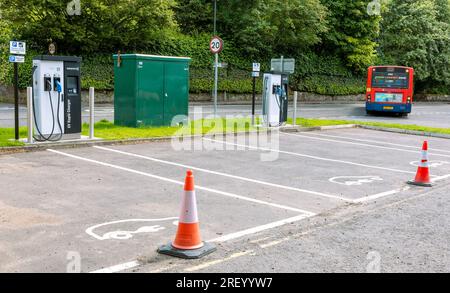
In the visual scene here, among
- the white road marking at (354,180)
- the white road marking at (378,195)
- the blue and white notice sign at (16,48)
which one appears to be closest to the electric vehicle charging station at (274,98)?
the white road marking at (354,180)

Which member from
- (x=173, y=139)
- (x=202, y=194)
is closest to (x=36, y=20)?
(x=173, y=139)

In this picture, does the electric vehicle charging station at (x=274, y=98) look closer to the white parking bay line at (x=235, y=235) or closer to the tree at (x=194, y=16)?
the white parking bay line at (x=235, y=235)

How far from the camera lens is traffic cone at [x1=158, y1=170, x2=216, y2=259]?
17.9 feet

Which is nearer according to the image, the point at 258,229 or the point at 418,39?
the point at 258,229

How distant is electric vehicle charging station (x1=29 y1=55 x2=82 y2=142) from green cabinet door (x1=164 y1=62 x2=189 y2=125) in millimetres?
3629

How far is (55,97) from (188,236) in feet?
25.6

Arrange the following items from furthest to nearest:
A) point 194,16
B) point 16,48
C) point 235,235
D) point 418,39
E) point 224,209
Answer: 1. point 418,39
2. point 194,16
3. point 16,48
4. point 224,209
5. point 235,235

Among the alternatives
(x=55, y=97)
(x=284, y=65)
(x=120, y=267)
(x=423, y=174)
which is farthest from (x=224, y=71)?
(x=120, y=267)

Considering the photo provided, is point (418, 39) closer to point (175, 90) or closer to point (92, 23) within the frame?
point (92, 23)

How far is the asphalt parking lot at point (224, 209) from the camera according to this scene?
5352 millimetres

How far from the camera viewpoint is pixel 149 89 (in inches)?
600

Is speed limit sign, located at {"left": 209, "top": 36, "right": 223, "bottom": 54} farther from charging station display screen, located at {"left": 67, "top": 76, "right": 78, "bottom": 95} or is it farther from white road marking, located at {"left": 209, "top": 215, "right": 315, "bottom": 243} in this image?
white road marking, located at {"left": 209, "top": 215, "right": 315, "bottom": 243}

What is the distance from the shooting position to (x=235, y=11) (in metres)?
38.7

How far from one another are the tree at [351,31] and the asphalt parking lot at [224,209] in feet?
108
